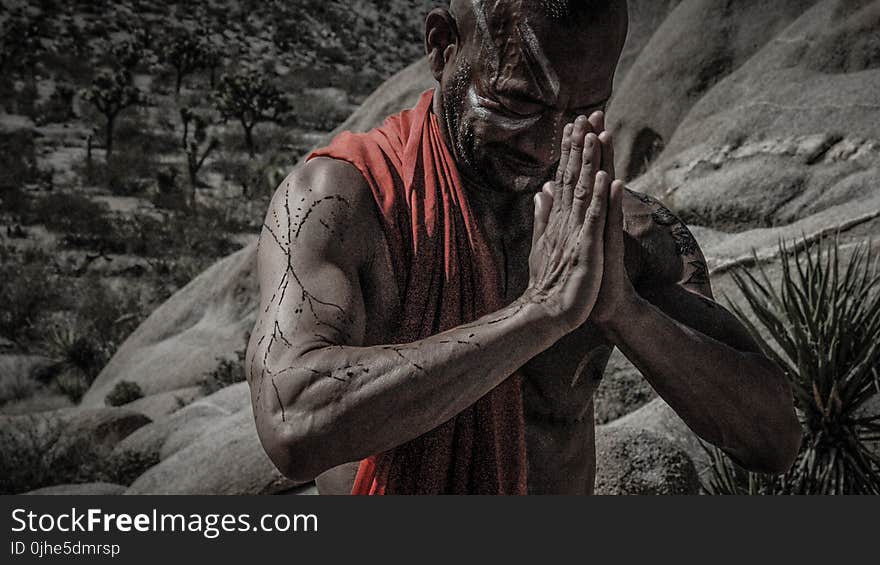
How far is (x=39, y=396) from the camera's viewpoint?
36.1 ft

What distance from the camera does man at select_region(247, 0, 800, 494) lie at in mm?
1616

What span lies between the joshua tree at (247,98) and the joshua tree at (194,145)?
1.27ft

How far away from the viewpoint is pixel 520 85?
1.82 m

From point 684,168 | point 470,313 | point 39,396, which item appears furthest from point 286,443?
point 39,396

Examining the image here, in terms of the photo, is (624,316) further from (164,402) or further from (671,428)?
(164,402)

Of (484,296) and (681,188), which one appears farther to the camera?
(681,188)

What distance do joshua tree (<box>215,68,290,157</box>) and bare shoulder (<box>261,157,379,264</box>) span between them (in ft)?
46.3

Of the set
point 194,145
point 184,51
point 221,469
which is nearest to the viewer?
point 221,469

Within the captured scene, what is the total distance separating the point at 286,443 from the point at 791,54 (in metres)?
7.38

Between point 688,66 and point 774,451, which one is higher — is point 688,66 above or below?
above

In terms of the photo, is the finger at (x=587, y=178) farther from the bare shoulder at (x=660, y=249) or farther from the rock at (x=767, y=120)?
the rock at (x=767, y=120)

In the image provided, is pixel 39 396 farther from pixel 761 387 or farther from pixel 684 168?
pixel 761 387

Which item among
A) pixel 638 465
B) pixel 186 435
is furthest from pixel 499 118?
pixel 186 435

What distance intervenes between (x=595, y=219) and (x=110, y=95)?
14.9 meters
